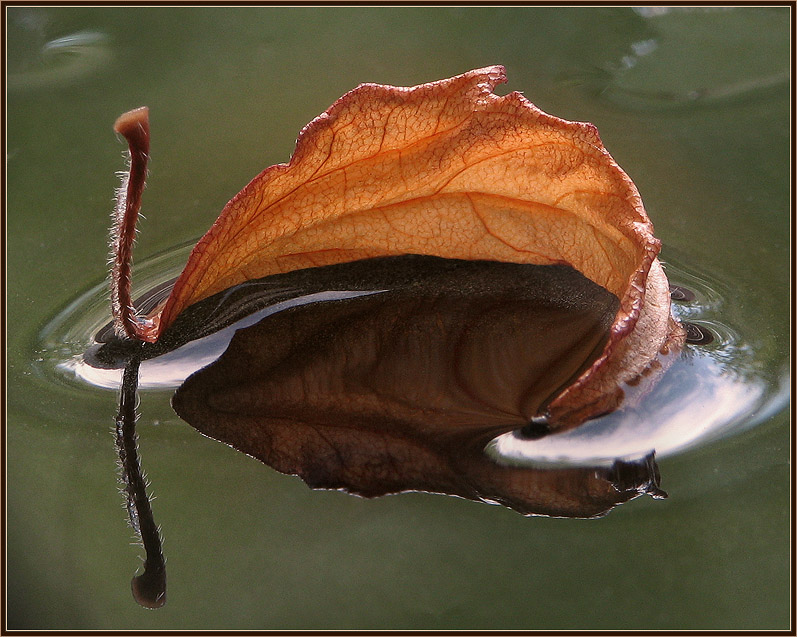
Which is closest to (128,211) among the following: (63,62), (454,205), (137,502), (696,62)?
(137,502)

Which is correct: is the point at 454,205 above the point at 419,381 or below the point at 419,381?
above

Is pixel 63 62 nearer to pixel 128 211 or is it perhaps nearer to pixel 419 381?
pixel 128 211

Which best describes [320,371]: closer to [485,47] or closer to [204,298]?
[204,298]

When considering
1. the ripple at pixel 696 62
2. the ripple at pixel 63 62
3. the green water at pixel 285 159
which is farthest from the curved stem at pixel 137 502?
the ripple at pixel 696 62

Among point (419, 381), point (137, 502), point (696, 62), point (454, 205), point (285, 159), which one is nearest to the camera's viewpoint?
point (137, 502)

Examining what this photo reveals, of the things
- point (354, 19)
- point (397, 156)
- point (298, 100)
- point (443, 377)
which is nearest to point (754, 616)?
point (443, 377)

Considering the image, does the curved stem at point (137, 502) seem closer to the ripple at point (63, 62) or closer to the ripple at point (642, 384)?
the ripple at point (642, 384)
